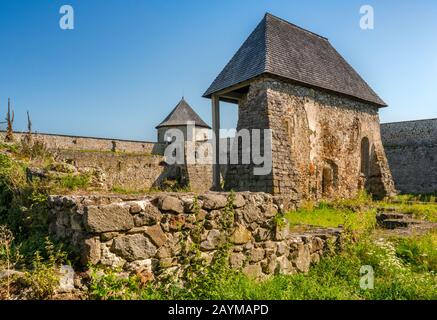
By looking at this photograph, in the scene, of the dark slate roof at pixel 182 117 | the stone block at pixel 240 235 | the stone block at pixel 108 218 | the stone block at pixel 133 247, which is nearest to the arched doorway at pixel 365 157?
the stone block at pixel 240 235

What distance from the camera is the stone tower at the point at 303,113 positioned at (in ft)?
37.9

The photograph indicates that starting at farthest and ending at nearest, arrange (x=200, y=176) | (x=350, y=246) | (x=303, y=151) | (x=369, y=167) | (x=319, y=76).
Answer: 1. (x=200, y=176)
2. (x=369, y=167)
3. (x=319, y=76)
4. (x=303, y=151)
5. (x=350, y=246)

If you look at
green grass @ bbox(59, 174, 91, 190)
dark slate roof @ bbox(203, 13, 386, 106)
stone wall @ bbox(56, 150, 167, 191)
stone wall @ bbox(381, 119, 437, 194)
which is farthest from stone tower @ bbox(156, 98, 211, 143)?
green grass @ bbox(59, 174, 91, 190)

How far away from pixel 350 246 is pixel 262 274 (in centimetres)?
222

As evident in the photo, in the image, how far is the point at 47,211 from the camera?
166 inches

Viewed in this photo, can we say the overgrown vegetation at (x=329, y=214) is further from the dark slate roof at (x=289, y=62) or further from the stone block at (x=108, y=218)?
the stone block at (x=108, y=218)

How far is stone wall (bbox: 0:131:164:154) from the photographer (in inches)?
1001

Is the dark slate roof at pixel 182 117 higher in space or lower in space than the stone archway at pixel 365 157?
higher

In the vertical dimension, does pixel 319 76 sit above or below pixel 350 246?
above

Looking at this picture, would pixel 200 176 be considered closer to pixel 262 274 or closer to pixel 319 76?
pixel 319 76

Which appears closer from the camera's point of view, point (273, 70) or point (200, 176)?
point (273, 70)

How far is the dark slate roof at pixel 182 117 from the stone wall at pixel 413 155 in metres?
17.0

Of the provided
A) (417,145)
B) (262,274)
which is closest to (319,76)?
(262,274)

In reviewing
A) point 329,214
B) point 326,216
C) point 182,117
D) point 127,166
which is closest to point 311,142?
point 329,214
